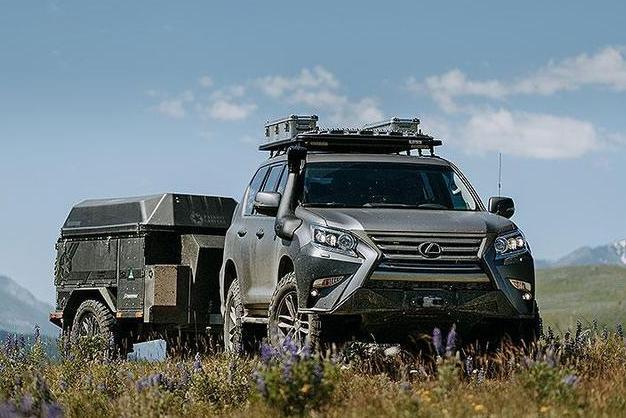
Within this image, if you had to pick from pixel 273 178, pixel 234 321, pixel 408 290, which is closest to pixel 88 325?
pixel 234 321

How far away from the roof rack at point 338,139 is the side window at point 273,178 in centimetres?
35

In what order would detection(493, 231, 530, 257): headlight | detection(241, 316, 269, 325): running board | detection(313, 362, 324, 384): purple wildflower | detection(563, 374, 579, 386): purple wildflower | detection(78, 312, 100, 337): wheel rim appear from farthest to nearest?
detection(78, 312, 100, 337): wheel rim
detection(241, 316, 269, 325): running board
detection(493, 231, 530, 257): headlight
detection(313, 362, 324, 384): purple wildflower
detection(563, 374, 579, 386): purple wildflower

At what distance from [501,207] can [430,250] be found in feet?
4.68

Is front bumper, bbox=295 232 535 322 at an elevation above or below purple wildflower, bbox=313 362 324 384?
above

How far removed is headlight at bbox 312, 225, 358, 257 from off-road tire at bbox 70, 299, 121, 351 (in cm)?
574

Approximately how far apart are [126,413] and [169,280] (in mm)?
7397

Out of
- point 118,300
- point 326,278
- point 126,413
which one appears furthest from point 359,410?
point 118,300

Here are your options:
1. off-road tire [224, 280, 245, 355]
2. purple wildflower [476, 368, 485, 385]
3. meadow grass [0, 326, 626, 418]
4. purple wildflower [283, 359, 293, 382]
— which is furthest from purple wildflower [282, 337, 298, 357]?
off-road tire [224, 280, 245, 355]

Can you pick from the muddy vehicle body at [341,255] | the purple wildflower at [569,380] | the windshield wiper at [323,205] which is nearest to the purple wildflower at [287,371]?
the muddy vehicle body at [341,255]

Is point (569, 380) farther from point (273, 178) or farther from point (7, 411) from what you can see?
point (273, 178)

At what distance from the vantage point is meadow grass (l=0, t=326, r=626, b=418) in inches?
316

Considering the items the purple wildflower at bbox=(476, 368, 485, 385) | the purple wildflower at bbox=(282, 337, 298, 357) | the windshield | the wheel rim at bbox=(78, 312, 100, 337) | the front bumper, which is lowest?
Answer: the wheel rim at bbox=(78, 312, 100, 337)

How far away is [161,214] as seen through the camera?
1705 cm

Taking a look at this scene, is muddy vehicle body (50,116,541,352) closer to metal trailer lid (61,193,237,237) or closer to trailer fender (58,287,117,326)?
metal trailer lid (61,193,237,237)
